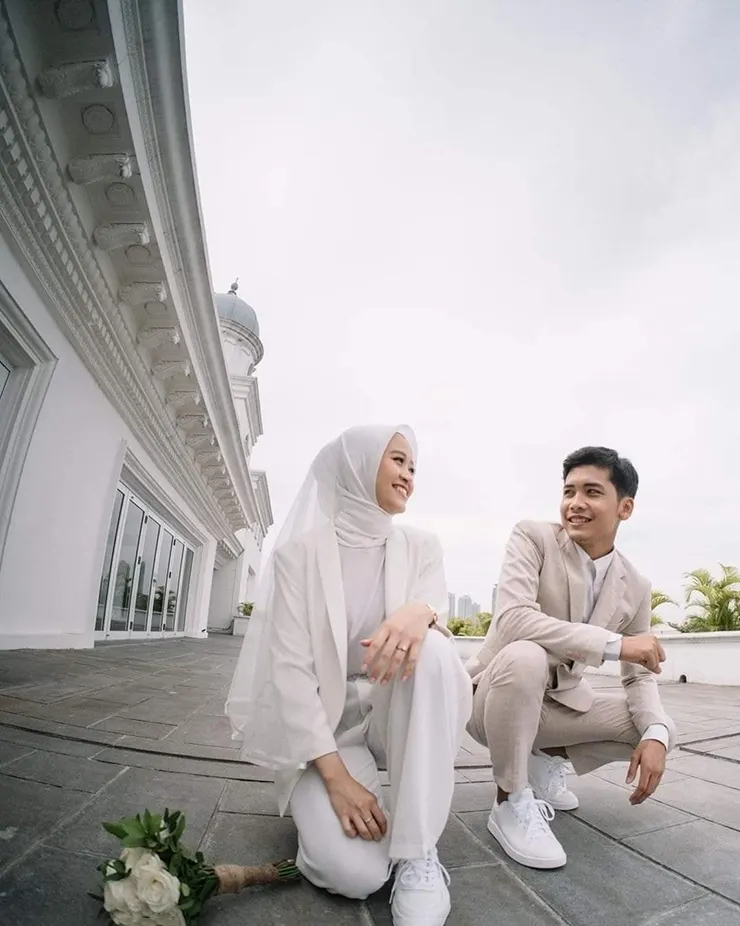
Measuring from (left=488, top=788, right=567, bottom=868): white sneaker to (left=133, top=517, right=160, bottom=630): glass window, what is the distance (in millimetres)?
8180

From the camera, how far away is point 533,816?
156cm

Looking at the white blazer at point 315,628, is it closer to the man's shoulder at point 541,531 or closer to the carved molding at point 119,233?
the man's shoulder at point 541,531

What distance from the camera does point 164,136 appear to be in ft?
13.8

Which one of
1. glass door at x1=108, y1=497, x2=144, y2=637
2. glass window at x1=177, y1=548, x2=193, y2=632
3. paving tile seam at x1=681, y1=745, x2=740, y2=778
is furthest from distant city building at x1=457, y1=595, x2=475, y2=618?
paving tile seam at x1=681, y1=745, x2=740, y2=778

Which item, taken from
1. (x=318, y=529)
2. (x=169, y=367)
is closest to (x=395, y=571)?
(x=318, y=529)

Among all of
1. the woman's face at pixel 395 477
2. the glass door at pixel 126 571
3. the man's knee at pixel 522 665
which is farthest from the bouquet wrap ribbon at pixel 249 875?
the glass door at pixel 126 571

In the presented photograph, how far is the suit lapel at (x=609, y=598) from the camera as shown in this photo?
77.5 inches

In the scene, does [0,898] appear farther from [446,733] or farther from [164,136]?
[164,136]

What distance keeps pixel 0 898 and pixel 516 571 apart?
5.46ft

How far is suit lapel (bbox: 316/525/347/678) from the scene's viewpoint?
146 centimetres

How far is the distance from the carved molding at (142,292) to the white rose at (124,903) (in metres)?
5.52

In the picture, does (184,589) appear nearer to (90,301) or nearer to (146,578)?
(146,578)

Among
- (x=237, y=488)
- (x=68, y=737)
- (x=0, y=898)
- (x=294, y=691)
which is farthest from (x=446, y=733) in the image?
(x=237, y=488)

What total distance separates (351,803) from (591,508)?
129cm
